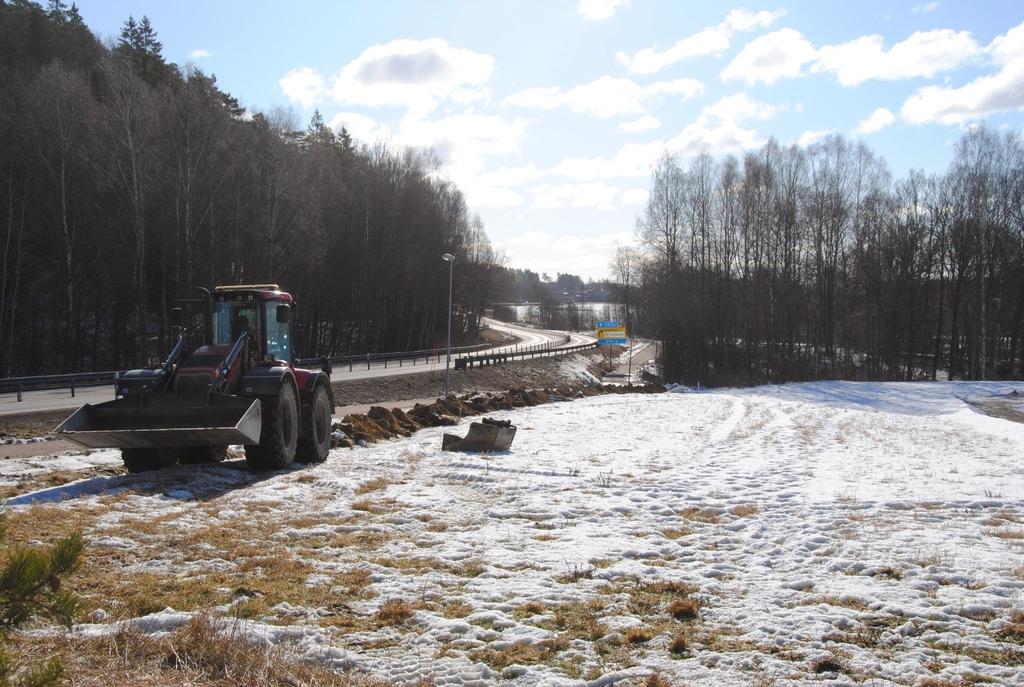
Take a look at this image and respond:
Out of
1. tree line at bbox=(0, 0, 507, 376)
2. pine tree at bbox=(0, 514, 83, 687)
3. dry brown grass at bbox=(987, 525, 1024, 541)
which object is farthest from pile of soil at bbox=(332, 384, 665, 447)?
tree line at bbox=(0, 0, 507, 376)

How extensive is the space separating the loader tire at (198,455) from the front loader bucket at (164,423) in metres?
2.37

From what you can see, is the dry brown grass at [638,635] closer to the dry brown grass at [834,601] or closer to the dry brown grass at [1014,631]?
the dry brown grass at [834,601]

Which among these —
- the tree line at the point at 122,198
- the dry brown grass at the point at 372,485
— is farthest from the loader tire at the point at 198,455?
the tree line at the point at 122,198

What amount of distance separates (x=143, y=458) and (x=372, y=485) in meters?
4.06

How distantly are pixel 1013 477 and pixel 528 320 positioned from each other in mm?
151982

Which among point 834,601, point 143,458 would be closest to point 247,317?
point 143,458

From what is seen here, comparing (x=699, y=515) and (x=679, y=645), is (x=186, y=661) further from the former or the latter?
(x=699, y=515)

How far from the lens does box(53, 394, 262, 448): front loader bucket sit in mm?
10961

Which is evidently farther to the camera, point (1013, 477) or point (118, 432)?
point (1013, 477)

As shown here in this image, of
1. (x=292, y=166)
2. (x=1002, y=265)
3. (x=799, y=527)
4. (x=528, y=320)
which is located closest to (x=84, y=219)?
(x=292, y=166)

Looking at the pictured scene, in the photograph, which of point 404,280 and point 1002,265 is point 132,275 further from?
point 1002,265

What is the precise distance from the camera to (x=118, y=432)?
1086 cm

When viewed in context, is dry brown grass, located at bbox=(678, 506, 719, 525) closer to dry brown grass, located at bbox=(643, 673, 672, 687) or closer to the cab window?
dry brown grass, located at bbox=(643, 673, 672, 687)

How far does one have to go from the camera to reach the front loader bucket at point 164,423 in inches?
432
